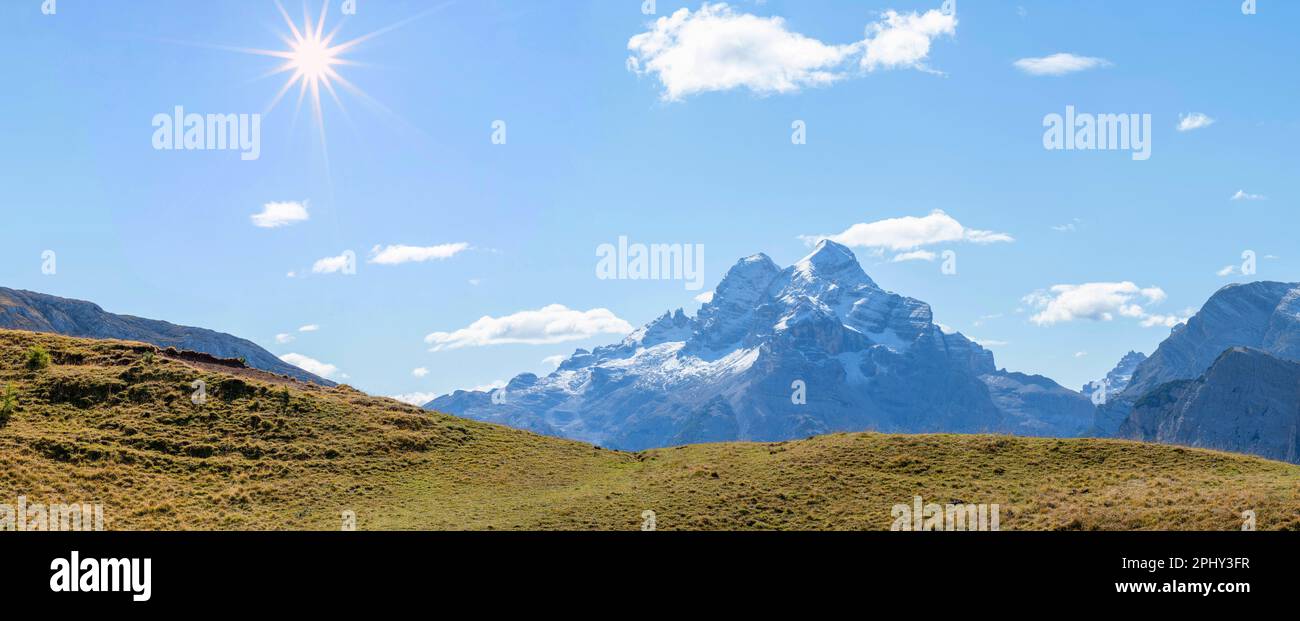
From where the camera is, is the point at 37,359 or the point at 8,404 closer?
the point at 8,404

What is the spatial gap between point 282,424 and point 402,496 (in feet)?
52.2

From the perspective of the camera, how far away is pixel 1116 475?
5294 cm

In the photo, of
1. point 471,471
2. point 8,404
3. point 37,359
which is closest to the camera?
point 471,471

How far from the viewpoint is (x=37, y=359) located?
72.2 meters

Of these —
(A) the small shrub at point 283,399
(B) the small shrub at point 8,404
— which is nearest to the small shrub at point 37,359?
(B) the small shrub at point 8,404

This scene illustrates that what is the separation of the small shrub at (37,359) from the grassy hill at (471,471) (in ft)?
0.36

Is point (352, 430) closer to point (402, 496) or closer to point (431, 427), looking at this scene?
point (431, 427)

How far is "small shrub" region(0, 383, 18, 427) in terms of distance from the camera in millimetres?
61553

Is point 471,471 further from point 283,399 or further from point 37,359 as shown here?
point 37,359

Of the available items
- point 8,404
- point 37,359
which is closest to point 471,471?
point 8,404

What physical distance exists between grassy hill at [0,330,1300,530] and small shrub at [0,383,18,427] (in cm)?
32

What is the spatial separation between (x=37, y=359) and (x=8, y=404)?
10.6 m

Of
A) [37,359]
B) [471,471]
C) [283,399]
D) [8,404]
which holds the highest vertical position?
[37,359]
